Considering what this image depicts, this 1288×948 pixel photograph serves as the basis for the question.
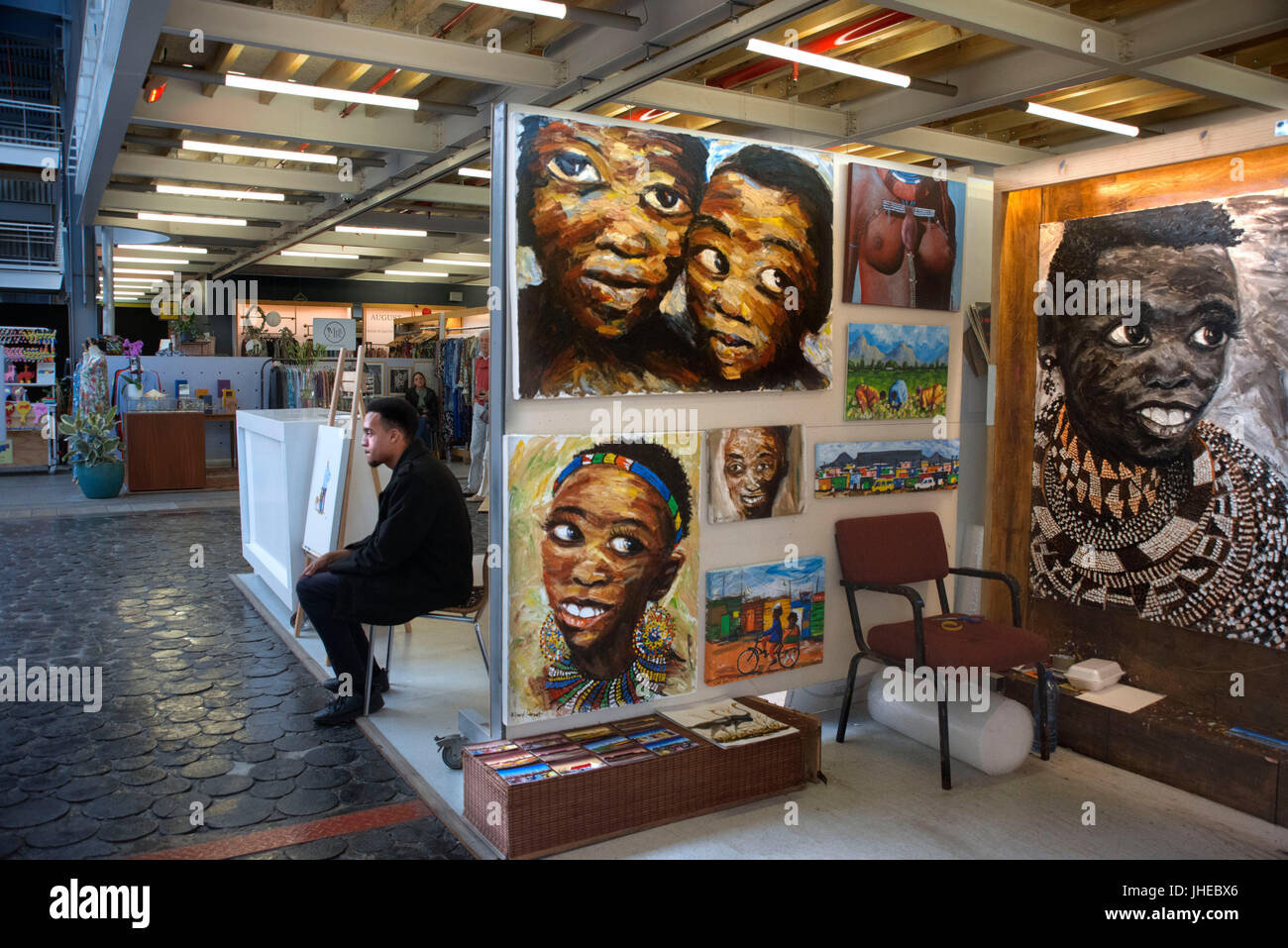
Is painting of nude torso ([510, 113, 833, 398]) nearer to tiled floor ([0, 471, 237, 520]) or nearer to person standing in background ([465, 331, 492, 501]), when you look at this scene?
person standing in background ([465, 331, 492, 501])

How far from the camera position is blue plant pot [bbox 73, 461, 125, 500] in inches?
403

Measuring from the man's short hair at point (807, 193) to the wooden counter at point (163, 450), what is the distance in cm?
941

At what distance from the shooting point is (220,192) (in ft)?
39.1

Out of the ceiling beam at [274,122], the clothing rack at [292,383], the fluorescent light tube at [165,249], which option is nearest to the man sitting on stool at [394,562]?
the ceiling beam at [274,122]

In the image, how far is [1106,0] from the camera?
6098 mm

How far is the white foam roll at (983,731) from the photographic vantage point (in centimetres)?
353

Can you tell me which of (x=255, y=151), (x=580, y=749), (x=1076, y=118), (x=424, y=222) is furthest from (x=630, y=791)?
(x=424, y=222)

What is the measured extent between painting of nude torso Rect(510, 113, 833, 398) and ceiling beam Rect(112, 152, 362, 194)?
28.4ft

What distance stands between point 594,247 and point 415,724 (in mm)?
2061

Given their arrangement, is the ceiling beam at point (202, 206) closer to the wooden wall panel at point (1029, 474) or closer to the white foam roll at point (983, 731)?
the wooden wall panel at point (1029, 474)

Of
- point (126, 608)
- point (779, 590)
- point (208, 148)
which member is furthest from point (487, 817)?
point (208, 148)

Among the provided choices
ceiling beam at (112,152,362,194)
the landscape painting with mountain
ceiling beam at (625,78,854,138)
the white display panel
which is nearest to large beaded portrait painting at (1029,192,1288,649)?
the white display panel

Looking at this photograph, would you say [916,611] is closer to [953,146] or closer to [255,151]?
[953,146]
